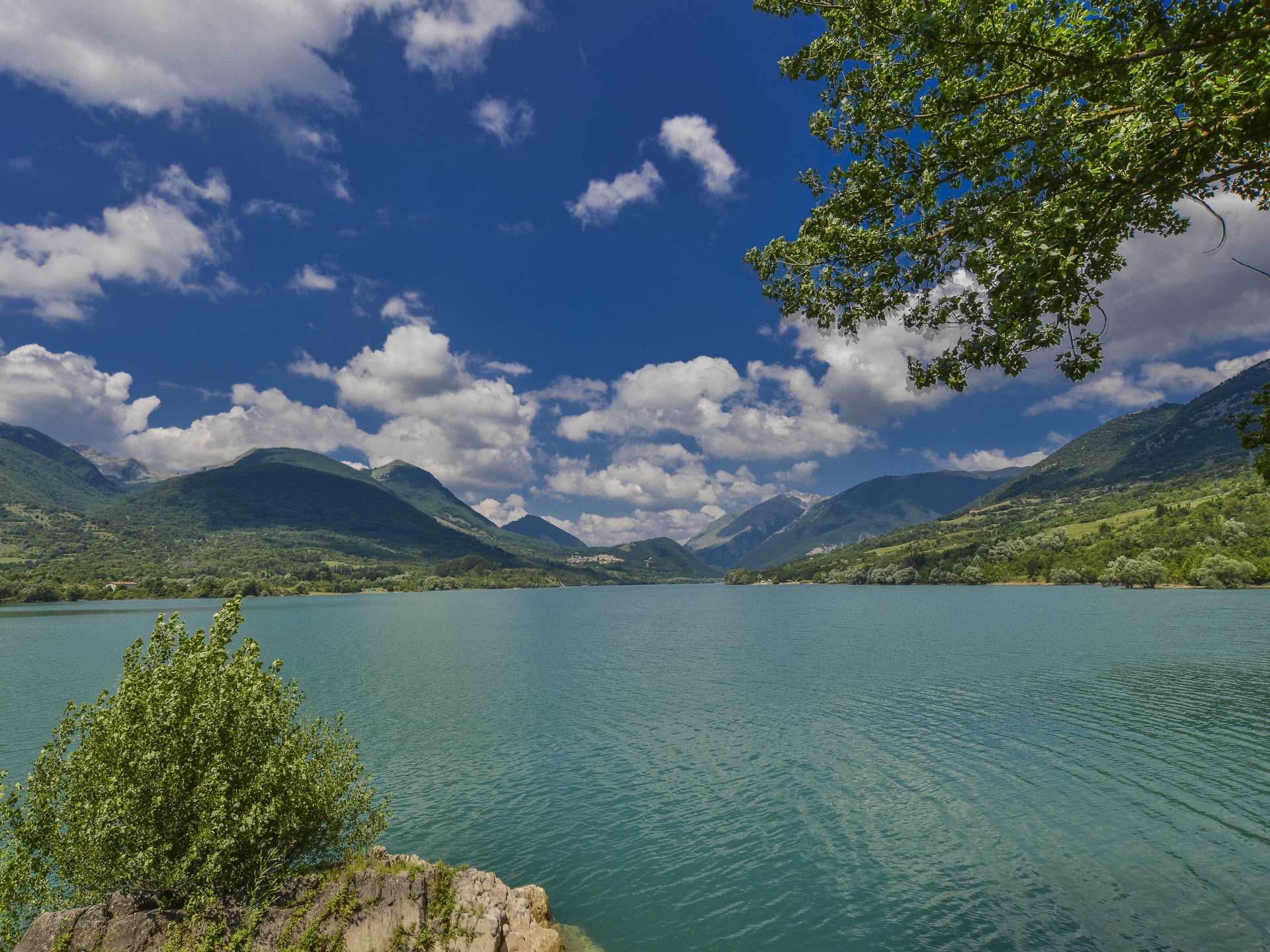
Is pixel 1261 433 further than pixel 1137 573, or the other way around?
pixel 1137 573

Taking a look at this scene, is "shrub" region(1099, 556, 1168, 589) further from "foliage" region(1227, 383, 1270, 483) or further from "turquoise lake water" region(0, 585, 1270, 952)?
"foliage" region(1227, 383, 1270, 483)

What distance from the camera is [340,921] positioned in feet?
42.1

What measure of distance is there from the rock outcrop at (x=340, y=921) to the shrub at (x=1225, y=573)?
6934 inches

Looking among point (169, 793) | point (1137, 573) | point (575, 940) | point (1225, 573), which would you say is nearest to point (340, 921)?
point (169, 793)

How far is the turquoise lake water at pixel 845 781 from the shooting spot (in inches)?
669

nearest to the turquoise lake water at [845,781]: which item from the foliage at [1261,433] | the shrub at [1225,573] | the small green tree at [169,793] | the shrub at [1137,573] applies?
the small green tree at [169,793]

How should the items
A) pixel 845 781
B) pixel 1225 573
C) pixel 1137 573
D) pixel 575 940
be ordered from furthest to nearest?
pixel 1137 573
pixel 1225 573
pixel 845 781
pixel 575 940

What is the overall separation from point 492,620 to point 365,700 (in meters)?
86.7

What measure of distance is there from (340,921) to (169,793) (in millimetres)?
4930

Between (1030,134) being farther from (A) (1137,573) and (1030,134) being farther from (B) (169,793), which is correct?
(A) (1137,573)

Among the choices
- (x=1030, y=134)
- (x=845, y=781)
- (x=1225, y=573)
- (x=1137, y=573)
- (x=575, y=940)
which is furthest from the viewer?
(x=1137, y=573)

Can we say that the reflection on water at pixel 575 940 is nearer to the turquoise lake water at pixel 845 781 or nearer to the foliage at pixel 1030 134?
the turquoise lake water at pixel 845 781

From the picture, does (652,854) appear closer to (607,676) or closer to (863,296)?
(863,296)

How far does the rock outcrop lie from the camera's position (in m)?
11.8
